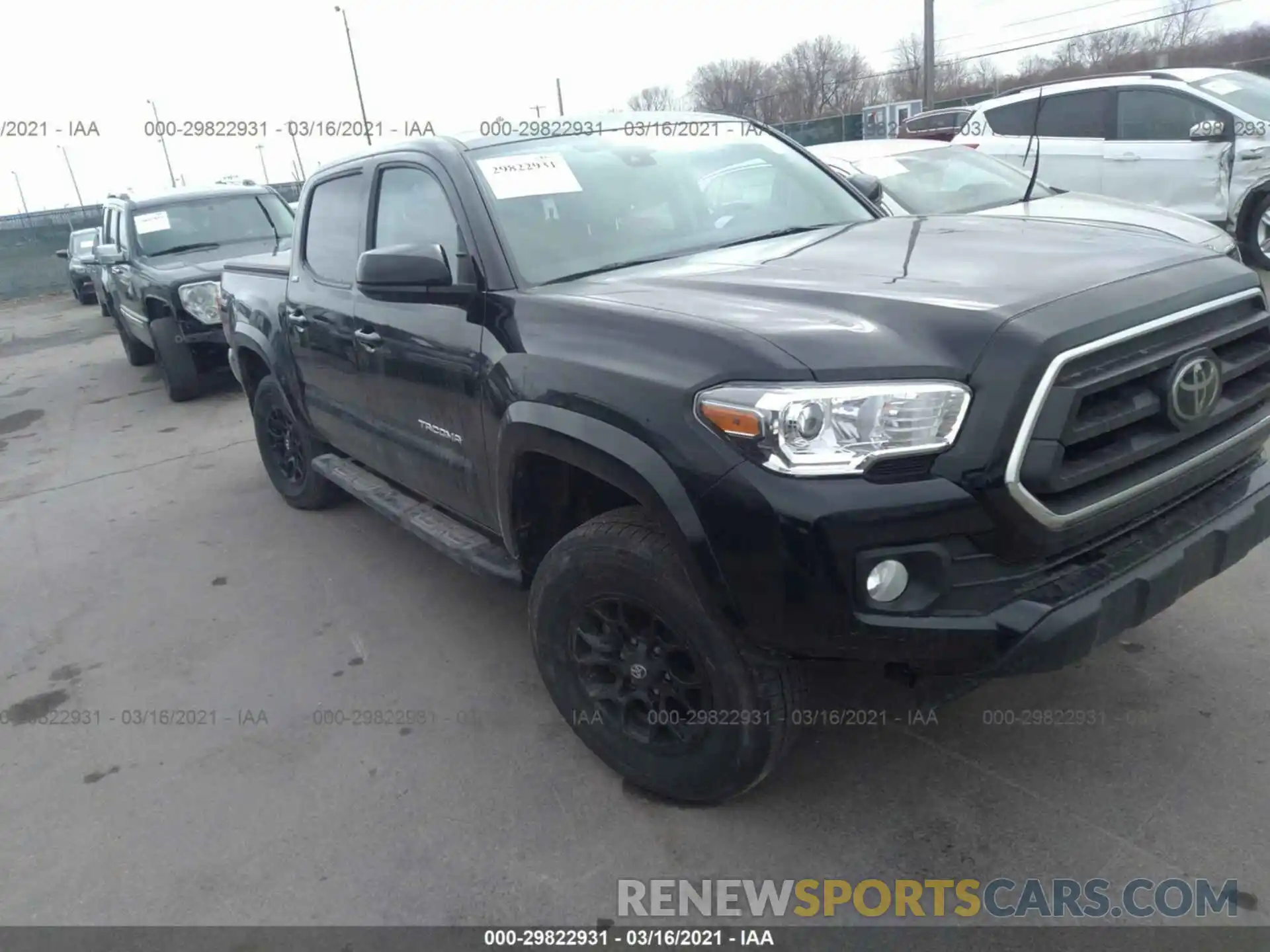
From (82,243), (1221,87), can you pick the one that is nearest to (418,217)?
(1221,87)

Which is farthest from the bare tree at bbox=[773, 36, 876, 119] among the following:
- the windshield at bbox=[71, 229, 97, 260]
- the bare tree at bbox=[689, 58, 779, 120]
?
the windshield at bbox=[71, 229, 97, 260]

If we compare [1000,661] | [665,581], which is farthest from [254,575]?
[1000,661]

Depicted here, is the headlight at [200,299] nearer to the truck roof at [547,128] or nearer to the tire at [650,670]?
the truck roof at [547,128]

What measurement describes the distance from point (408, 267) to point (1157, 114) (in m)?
8.34

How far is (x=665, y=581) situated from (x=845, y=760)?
0.93 m

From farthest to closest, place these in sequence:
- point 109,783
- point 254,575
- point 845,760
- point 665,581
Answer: point 254,575, point 109,783, point 845,760, point 665,581

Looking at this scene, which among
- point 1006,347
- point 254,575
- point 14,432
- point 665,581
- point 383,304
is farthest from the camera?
point 14,432

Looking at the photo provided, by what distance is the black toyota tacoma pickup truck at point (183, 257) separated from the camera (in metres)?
8.77

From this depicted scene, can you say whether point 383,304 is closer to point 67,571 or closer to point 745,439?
point 745,439

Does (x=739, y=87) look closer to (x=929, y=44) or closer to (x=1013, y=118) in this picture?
(x=929, y=44)

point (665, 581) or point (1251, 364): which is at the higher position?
point (1251, 364)

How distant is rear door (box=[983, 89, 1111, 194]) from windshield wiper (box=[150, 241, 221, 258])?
7759 millimetres

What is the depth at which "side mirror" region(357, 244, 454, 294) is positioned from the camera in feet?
9.73

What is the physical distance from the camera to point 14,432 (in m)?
8.73
